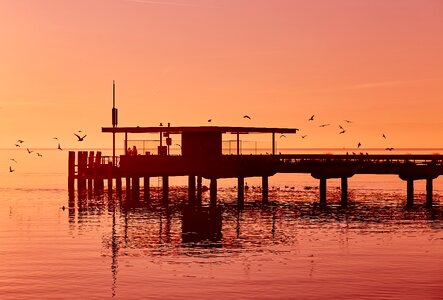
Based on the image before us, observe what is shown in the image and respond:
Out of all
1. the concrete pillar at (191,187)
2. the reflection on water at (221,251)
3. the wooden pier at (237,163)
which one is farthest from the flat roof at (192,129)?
the reflection on water at (221,251)

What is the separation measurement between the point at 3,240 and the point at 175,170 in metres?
27.3

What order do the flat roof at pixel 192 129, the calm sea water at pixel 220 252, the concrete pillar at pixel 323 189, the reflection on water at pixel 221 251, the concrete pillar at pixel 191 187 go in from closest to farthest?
the calm sea water at pixel 220 252
the reflection on water at pixel 221 251
the flat roof at pixel 192 129
the concrete pillar at pixel 191 187
the concrete pillar at pixel 323 189

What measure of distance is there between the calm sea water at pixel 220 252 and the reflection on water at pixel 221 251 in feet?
0.21

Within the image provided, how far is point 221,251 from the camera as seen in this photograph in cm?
5306

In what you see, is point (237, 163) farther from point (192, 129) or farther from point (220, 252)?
point (220, 252)

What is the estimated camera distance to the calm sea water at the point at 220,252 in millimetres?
40375

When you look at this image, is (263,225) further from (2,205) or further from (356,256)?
(2,205)

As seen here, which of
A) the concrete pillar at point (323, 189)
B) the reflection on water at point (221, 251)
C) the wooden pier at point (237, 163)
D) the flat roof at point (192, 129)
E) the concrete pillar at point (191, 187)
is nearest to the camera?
the reflection on water at point (221, 251)

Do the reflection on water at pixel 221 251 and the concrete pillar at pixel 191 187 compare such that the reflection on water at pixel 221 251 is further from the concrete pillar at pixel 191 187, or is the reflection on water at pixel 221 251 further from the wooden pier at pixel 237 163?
the wooden pier at pixel 237 163

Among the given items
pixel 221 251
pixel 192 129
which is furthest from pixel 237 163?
pixel 221 251

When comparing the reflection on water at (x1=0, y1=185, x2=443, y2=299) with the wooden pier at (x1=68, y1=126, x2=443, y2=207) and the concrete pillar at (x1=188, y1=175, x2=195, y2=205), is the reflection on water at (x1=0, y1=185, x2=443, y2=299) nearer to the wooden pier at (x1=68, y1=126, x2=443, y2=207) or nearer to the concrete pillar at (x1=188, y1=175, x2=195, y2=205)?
the concrete pillar at (x1=188, y1=175, x2=195, y2=205)

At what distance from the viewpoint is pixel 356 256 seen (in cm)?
5094

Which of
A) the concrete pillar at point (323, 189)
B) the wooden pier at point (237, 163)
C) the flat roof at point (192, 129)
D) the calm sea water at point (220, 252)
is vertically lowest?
the calm sea water at point (220, 252)

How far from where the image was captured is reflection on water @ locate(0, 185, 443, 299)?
40.5 metres
